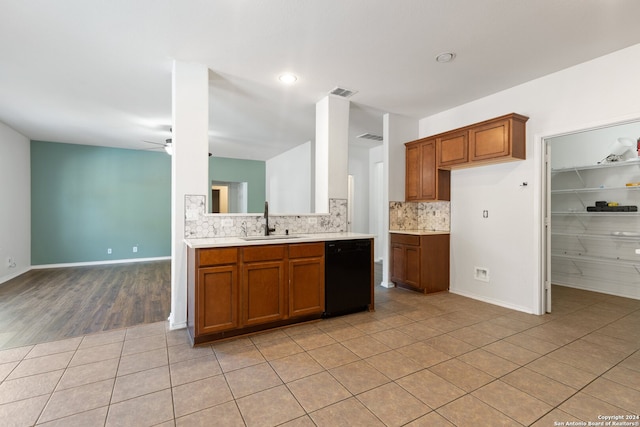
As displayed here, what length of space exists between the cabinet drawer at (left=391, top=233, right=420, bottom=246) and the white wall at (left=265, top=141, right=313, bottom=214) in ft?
7.63

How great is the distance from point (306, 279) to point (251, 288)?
1.91 ft

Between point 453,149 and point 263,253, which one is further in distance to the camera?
point 453,149

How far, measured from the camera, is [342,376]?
217 centimetres

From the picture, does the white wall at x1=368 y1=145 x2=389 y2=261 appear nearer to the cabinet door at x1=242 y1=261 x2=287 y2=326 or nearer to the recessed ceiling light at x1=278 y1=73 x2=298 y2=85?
the recessed ceiling light at x1=278 y1=73 x2=298 y2=85

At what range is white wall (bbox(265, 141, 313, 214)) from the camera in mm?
6668

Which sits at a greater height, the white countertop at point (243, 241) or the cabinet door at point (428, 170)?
the cabinet door at point (428, 170)

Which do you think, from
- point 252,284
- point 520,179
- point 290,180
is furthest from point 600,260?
point 290,180

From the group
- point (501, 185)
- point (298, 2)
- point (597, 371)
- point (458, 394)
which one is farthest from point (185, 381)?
point (501, 185)

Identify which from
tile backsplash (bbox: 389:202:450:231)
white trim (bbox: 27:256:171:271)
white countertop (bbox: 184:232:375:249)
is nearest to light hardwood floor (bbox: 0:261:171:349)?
white trim (bbox: 27:256:171:271)

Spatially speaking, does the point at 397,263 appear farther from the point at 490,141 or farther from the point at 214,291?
the point at 214,291

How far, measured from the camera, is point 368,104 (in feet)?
14.1

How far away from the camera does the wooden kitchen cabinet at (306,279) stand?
305 centimetres

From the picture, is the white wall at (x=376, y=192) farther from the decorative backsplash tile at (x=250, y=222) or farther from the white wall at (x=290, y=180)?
the decorative backsplash tile at (x=250, y=222)

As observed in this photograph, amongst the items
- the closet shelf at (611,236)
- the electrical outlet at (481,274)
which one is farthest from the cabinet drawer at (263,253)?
the closet shelf at (611,236)
